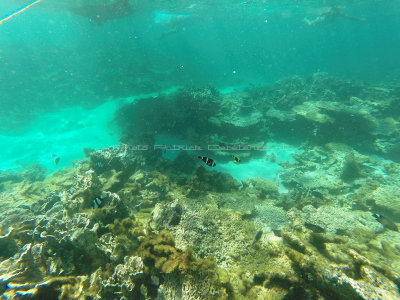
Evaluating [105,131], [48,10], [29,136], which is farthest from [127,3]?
[29,136]

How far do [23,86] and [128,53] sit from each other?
477 inches

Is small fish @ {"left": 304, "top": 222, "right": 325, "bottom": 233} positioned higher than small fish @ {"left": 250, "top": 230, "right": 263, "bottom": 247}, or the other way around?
small fish @ {"left": 250, "top": 230, "right": 263, "bottom": 247}

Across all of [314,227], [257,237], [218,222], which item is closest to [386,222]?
[314,227]

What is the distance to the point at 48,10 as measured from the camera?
23891mm

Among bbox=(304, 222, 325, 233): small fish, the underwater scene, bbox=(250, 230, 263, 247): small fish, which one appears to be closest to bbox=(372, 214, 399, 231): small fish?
the underwater scene

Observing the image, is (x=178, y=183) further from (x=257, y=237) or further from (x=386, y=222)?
(x=386, y=222)

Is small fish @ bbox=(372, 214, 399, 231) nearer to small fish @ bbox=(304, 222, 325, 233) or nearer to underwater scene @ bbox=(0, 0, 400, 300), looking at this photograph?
underwater scene @ bbox=(0, 0, 400, 300)

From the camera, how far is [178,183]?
22.5 feet

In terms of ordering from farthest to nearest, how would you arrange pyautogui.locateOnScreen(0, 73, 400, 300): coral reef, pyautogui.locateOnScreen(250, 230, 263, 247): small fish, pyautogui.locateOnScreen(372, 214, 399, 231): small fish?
pyautogui.locateOnScreen(372, 214, 399, 231): small fish < pyautogui.locateOnScreen(250, 230, 263, 247): small fish < pyautogui.locateOnScreen(0, 73, 400, 300): coral reef

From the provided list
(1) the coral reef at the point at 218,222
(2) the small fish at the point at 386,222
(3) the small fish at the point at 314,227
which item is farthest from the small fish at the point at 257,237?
(2) the small fish at the point at 386,222

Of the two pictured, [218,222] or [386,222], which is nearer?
[218,222]

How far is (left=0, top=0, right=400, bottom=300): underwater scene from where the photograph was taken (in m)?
2.88

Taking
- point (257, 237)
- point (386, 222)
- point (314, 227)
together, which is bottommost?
point (386, 222)

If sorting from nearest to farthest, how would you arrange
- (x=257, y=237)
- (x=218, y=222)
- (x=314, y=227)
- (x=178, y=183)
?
(x=257, y=237) → (x=218, y=222) → (x=314, y=227) → (x=178, y=183)
